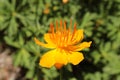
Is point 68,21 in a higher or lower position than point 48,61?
lower

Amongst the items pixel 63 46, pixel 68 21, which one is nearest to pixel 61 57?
pixel 63 46

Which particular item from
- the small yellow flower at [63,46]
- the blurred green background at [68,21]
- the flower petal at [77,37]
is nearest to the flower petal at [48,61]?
the small yellow flower at [63,46]

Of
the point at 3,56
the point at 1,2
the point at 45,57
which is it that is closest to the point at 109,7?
the point at 1,2

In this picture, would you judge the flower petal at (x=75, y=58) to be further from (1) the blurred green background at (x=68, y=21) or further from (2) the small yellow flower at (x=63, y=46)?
(1) the blurred green background at (x=68, y=21)

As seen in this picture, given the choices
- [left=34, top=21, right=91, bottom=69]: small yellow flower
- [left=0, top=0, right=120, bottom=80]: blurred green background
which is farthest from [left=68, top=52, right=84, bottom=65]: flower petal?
[left=0, top=0, right=120, bottom=80]: blurred green background

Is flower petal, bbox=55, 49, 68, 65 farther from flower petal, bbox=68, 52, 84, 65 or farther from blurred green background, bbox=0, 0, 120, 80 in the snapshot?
blurred green background, bbox=0, 0, 120, 80

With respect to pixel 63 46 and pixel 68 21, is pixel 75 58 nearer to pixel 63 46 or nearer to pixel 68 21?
pixel 63 46
